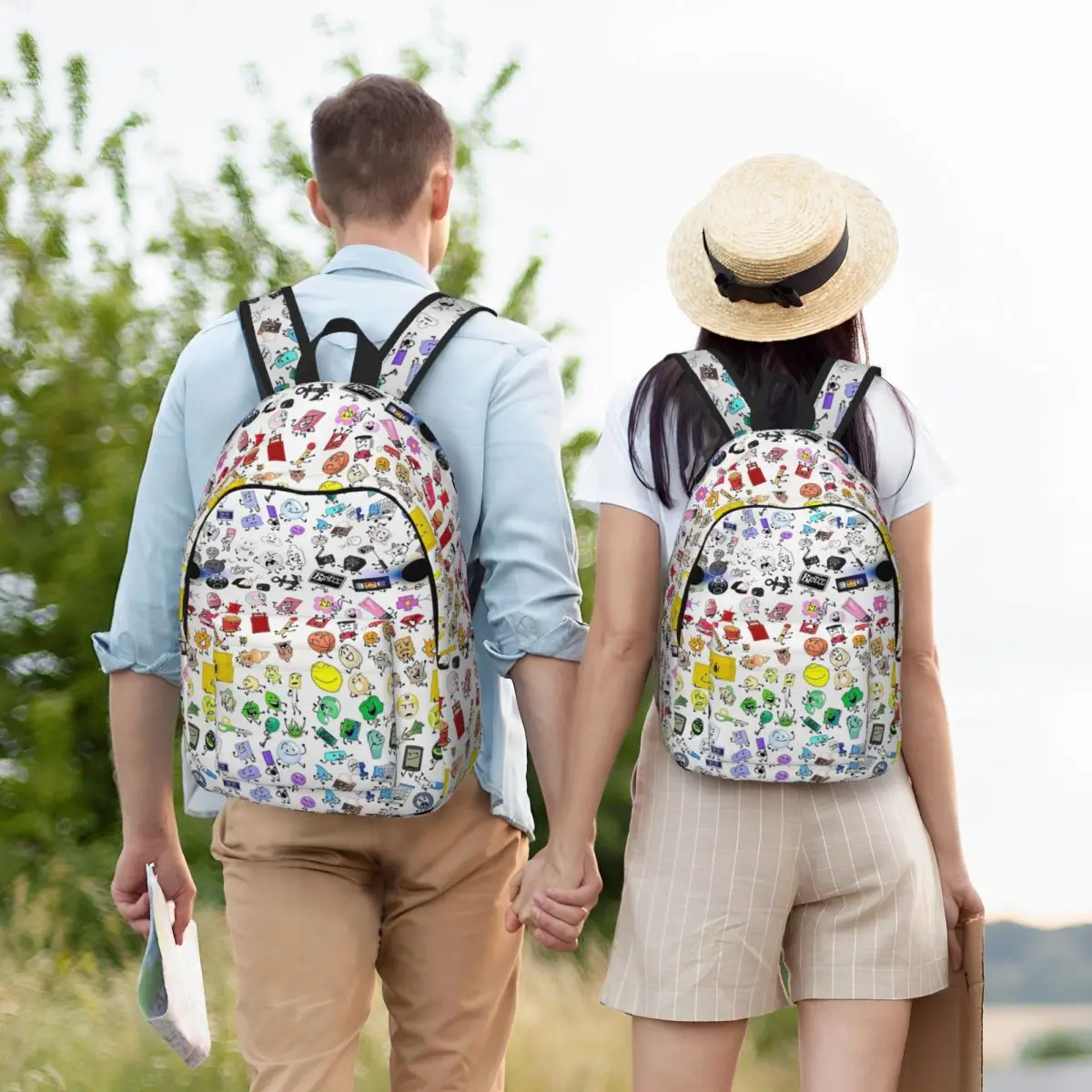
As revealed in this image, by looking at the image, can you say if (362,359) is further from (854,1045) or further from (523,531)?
(854,1045)

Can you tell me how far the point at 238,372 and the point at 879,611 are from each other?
0.97m

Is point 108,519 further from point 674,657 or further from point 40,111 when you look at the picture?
point 674,657

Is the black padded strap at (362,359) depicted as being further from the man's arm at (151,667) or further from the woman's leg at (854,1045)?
the woman's leg at (854,1045)

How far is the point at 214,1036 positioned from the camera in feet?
13.5

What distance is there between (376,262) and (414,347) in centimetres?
18

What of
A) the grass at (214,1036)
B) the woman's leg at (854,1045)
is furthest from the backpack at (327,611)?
the grass at (214,1036)

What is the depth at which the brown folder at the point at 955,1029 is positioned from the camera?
203 centimetres

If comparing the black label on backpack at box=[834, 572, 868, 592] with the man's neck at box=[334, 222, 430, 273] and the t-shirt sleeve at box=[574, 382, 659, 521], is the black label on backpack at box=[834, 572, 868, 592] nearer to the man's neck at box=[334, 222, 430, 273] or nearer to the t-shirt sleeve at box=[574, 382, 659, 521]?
the t-shirt sleeve at box=[574, 382, 659, 521]

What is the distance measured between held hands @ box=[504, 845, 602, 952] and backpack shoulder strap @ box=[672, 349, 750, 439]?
62cm

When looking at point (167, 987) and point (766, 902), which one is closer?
point (766, 902)

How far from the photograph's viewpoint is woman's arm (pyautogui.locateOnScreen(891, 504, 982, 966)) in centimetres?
→ 198

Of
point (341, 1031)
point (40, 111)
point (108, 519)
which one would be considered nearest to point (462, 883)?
point (341, 1031)

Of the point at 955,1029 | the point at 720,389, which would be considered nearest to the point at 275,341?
the point at 720,389

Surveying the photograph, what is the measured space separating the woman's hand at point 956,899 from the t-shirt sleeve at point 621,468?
2.21 feet
